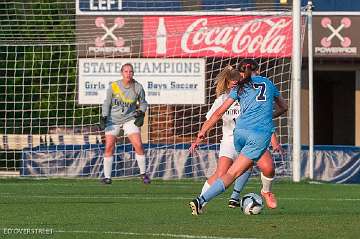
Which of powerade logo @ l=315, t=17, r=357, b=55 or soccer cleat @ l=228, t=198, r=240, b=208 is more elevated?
powerade logo @ l=315, t=17, r=357, b=55

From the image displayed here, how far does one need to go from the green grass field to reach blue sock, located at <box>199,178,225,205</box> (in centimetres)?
20

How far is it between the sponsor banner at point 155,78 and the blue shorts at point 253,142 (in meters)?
11.0

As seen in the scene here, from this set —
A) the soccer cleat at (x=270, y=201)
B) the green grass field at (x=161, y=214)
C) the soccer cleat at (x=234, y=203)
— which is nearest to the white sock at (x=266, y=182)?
the soccer cleat at (x=270, y=201)

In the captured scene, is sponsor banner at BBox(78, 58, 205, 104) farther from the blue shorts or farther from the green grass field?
the blue shorts

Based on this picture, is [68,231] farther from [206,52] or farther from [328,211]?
[206,52]

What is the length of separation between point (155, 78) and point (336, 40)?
7021 mm

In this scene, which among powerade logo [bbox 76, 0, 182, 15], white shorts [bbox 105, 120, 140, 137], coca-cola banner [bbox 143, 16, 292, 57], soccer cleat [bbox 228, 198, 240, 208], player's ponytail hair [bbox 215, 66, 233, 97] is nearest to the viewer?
player's ponytail hair [bbox 215, 66, 233, 97]

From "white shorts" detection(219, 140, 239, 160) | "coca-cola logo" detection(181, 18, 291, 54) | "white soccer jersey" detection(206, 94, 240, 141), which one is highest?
"coca-cola logo" detection(181, 18, 291, 54)

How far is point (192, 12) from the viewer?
86.8 ft

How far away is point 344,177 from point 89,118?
603 cm

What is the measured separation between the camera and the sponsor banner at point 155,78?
76.8 ft

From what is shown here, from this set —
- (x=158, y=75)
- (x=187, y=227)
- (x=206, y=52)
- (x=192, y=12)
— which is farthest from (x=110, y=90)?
(x=187, y=227)

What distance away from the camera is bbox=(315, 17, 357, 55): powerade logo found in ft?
94.3

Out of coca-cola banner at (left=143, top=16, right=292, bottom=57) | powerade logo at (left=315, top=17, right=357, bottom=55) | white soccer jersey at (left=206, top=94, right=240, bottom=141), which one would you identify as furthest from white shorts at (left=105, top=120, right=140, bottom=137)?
powerade logo at (left=315, top=17, right=357, bottom=55)
